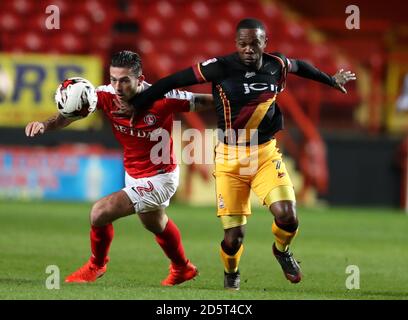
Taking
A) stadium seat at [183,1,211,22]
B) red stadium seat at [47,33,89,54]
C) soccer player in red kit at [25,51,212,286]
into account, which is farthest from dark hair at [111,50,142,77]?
stadium seat at [183,1,211,22]

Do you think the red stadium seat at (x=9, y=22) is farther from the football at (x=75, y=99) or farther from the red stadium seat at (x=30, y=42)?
the football at (x=75, y=99)

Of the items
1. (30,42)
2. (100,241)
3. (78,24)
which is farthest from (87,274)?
(78,24)

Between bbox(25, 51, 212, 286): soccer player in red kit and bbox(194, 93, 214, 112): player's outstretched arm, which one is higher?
bbox(194, 93, 214, 112): player's outstretched arm

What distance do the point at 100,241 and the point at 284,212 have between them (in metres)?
1.45

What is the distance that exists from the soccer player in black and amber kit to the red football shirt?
16 centimetres

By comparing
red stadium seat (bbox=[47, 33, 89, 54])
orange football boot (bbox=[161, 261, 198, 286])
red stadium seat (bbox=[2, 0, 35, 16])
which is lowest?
orange football boot (bbox=[161, 261, 198, 286])

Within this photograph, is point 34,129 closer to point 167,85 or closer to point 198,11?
point 167,85

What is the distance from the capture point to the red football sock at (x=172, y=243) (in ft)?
26.0

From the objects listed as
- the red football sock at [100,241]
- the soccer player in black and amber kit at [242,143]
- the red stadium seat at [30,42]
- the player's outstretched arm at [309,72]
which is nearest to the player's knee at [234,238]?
the soccer player in black and amber kit at [242,143]

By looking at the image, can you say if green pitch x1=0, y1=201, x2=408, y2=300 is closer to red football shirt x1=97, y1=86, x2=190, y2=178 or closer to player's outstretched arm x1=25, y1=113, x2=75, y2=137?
red football shirt x1=97, y1=86, x2=190, y2=178

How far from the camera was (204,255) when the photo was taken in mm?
10203

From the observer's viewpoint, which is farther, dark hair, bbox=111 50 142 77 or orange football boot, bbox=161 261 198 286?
orange football boot, bbox=161 261 198 286

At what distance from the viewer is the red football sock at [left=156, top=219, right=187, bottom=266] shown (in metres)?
7.93
